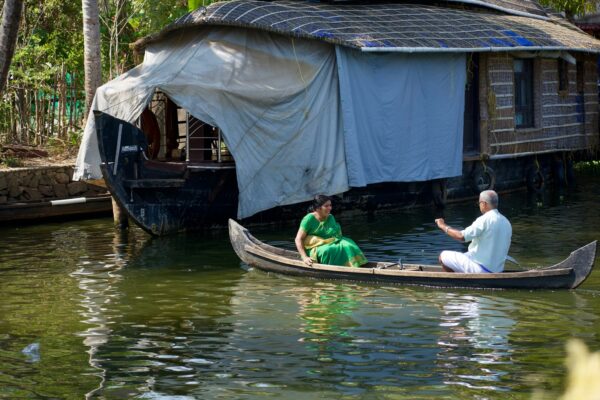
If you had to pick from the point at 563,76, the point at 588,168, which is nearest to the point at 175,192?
the point at 563,76

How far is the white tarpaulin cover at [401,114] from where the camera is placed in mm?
15719

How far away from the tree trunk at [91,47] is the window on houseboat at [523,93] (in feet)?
30.5

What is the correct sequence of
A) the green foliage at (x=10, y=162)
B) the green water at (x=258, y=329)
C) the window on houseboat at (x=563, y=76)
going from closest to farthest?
the green water at (x=258, y=329) < the green foliage at (x=10, y=162) < the window on houseboat at (x=563, y=76)

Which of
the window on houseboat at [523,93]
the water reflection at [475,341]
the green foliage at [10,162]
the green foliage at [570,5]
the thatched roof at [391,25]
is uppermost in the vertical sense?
the green foliage at [570,5]

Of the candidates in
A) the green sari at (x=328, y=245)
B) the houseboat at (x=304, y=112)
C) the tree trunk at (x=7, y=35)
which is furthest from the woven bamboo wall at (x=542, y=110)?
the tree trunk at (x=7, y=35)

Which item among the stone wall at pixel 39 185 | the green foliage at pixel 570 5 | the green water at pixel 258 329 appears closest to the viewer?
the green water at pixel 258 329

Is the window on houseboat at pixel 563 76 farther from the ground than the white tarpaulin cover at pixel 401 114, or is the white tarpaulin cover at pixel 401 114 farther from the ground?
the window on houseboat at pixel 563 76

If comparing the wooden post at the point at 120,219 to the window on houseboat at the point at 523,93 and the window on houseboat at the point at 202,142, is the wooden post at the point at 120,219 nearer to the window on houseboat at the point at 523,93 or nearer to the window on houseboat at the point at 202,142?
the window on houseboat at the point at 202,142

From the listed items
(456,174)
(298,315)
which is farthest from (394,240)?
(298,315)

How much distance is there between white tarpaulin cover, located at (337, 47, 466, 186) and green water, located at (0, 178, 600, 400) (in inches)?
94.4

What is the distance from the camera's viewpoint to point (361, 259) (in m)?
11.1

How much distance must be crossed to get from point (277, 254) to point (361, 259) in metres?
1.23

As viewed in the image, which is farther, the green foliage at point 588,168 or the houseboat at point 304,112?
the green foliage at point 588,168

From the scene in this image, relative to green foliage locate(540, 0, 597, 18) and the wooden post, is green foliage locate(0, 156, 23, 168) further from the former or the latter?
green foliage locate(540, 0, 597, 18)
